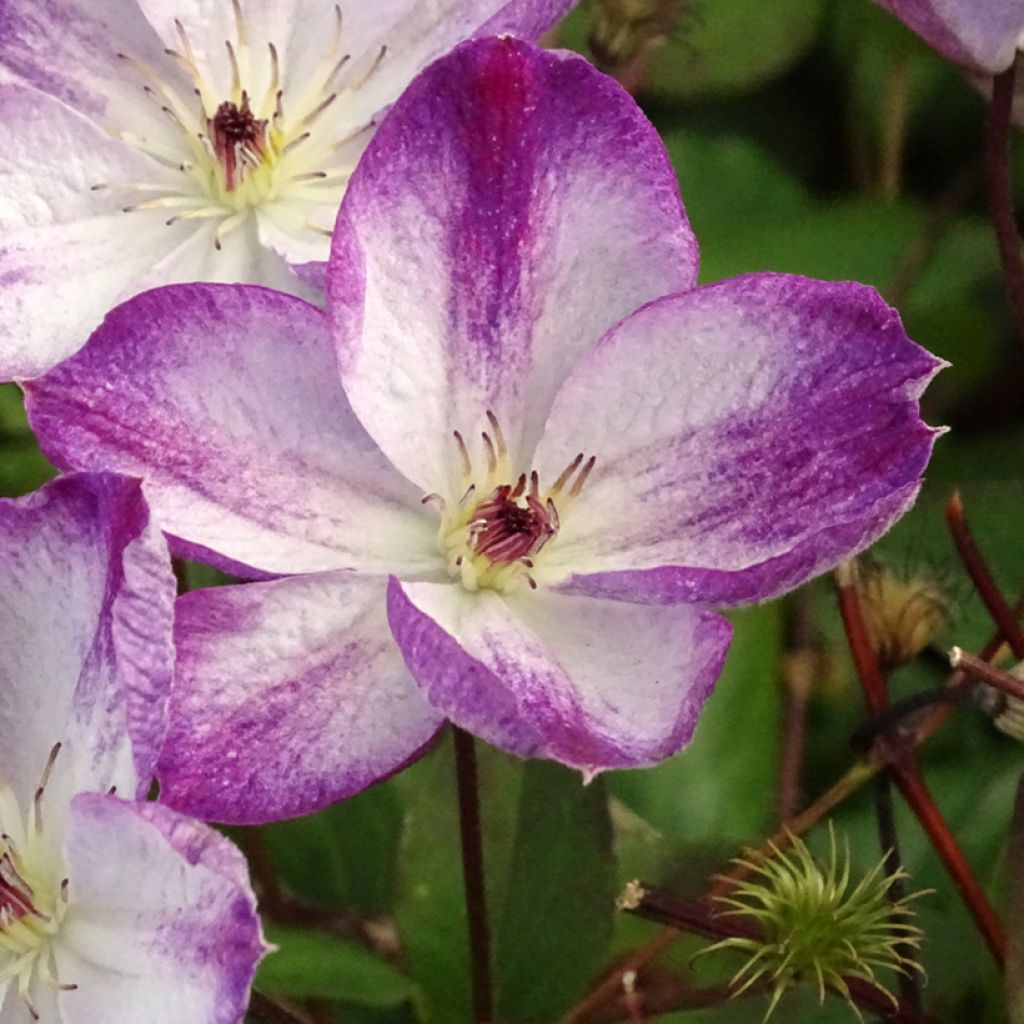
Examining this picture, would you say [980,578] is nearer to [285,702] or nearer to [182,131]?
[285,702]

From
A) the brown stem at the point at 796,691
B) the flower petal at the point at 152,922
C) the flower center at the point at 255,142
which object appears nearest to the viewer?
the flower petal at the point at 152,922

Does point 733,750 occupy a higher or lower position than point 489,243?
lower

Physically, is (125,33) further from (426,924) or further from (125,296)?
(426,924)

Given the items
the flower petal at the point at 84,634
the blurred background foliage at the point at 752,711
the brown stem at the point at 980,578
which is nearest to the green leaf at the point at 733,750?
the blurred background foliage at the point at 752,711

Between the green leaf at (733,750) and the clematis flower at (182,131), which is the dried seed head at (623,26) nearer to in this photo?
the clematis flower at (182,131)

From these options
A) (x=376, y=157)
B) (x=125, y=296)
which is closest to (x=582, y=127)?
(x=376, y=157)

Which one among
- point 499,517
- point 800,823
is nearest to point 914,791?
point 800,823

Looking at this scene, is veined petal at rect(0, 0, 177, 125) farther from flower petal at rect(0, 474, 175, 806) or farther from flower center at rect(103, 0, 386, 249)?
flower petal at rect(0, 474, 175, 806)
